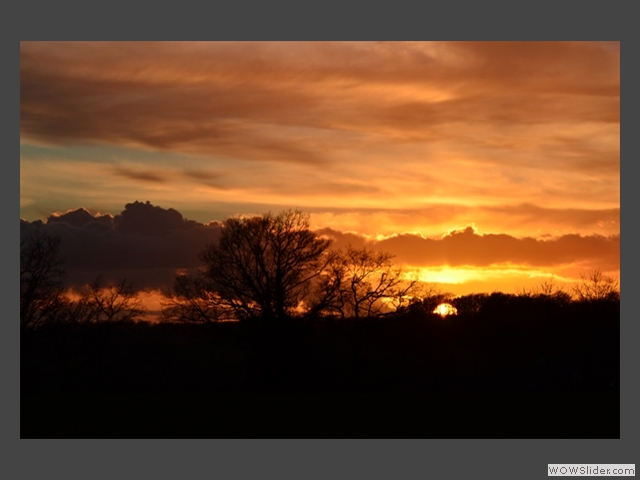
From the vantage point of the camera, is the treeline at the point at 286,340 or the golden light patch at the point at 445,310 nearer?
the treeline at the point at 286,340

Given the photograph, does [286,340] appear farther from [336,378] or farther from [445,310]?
[445,310]

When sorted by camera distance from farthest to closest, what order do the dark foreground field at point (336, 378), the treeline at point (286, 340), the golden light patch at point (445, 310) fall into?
the golden light patch at point (445, 310)
the treeline at point (286, 340)
the dark foreground field at point (336, 378)

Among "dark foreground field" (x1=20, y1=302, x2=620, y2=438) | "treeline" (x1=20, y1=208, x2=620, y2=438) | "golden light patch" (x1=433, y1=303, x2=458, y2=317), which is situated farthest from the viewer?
"golden light patch" (x1=433, y1=303, x2=458, y2=317)

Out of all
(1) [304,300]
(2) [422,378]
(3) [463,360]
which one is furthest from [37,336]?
(3) [463,360]

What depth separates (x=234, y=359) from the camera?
4616 cm

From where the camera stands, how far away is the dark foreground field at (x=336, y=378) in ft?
73.3

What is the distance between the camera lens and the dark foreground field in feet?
73.3

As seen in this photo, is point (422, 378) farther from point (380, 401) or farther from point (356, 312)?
point (380, 401)

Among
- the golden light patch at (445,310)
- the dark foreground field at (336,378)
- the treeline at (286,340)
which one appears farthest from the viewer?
the golden light patch at (445,310)

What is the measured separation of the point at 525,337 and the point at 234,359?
20.8 meters

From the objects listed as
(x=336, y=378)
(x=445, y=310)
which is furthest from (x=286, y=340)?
(x=445, y=310)

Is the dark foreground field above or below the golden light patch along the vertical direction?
below

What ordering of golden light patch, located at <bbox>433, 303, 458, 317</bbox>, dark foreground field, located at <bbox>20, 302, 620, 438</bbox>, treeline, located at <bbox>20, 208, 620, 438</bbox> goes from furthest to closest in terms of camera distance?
golden light patch, located at <bbox>433, 303, 458, 317</bbox> → treeline, located at <bbox>20, 208, 620, 438</bbox> → dark foreground field, located at <bbox>20, 302, 620, 438</bbox>

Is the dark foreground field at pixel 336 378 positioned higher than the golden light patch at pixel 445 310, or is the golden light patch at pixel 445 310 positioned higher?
the golden light patch at pixel 445 310
